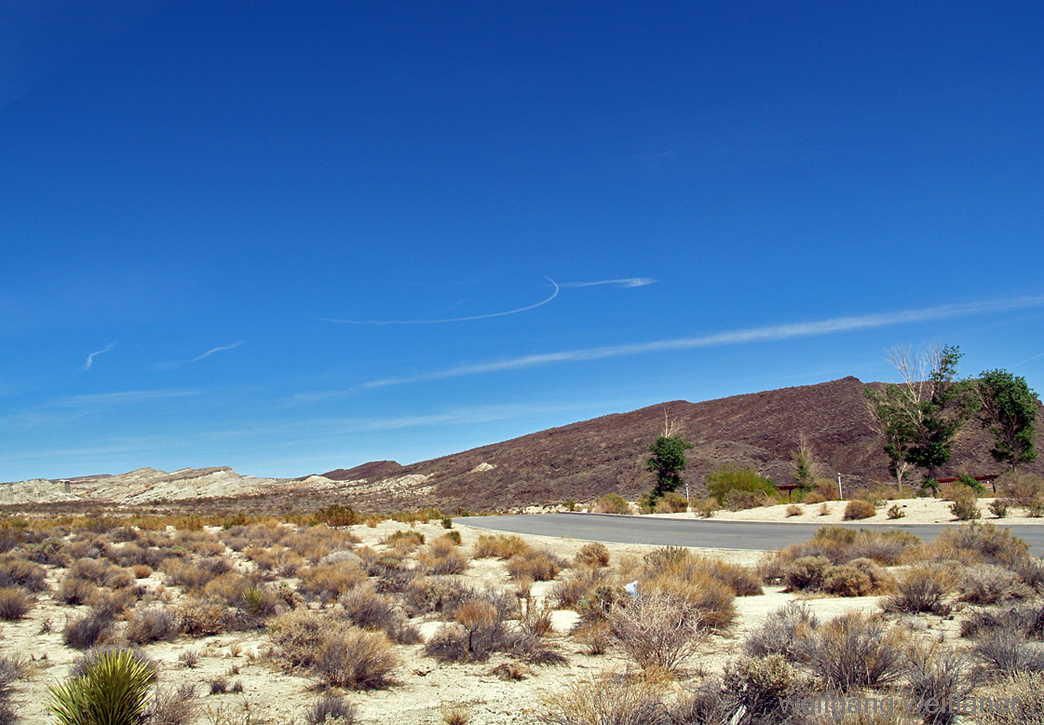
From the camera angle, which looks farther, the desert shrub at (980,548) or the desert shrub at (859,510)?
the desert shrub at (859,510)

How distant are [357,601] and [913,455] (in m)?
40.7

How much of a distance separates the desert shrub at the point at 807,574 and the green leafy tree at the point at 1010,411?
130ft

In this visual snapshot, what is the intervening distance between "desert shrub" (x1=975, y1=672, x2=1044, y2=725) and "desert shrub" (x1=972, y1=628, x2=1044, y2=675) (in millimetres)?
591

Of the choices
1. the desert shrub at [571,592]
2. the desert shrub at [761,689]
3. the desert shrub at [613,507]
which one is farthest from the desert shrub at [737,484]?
the desert shrub at [761,689]

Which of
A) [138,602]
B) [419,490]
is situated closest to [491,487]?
[419,490]

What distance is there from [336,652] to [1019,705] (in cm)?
642

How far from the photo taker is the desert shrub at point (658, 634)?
663 centimetres

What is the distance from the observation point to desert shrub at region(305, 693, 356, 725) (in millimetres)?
5492

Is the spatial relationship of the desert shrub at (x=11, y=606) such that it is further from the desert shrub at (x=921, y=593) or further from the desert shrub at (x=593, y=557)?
the desert shrub at (x=921, y=593)

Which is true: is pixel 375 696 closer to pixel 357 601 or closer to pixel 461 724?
pixel 461 724

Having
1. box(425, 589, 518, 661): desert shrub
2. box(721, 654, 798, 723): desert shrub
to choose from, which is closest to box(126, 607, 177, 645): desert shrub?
box(425, 589, 518, 661): desert shrub

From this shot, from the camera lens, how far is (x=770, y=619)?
7.23 m

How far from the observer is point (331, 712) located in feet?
18.4

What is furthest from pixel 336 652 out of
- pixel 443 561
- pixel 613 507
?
pixel 613 507
